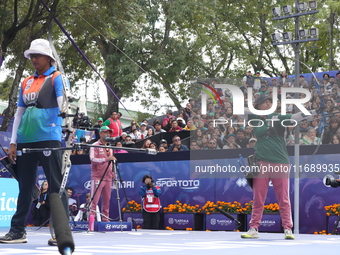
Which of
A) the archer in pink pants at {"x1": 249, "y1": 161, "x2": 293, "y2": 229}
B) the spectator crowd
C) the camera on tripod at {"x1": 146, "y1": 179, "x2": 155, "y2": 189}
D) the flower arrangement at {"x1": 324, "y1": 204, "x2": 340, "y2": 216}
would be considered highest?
the spectator crowd

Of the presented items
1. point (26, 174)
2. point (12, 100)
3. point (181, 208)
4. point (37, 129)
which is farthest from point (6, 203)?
point (12, 100)

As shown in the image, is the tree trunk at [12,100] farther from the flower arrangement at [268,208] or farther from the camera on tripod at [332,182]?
the camera on tripod at [332,182]

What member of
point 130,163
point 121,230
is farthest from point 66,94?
point 130,163

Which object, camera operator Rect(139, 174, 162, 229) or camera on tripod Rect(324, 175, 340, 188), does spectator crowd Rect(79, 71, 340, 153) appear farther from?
camera on tripod Rect(324, 175, 340, 188)

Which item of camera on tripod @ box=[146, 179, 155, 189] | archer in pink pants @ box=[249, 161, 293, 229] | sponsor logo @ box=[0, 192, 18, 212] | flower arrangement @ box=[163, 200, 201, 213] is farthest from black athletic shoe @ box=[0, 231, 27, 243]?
flower arrangement @ box=[163, 200, 201, 213]

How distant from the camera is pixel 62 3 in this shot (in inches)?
872

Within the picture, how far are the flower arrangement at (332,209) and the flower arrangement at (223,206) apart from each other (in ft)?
6.64

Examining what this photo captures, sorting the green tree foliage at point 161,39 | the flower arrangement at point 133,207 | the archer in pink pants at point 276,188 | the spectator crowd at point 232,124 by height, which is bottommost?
the flower arrangement at point 133,207

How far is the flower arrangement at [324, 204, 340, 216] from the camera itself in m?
13.1

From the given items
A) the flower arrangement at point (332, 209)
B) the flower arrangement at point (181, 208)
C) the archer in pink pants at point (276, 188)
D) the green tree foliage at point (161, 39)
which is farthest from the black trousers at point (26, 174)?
the green tree foliage at point (161, 39)

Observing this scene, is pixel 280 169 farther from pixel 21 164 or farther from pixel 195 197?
pixel 195 197

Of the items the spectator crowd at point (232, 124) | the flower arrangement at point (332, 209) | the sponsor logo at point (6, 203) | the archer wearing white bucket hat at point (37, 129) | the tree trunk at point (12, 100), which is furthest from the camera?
the tree trunk at point (12, 100)

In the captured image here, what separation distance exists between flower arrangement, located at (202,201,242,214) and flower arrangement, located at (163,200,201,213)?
10.5 inches

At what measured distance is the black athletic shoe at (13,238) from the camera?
21.3 ft
